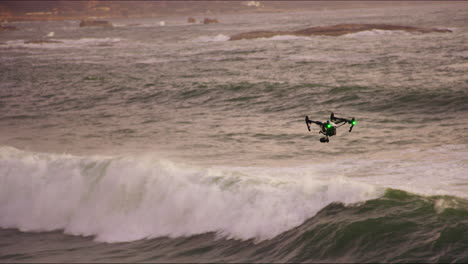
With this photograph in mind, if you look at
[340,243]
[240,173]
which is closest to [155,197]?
[240,173]

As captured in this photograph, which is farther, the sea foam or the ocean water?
the sea foam

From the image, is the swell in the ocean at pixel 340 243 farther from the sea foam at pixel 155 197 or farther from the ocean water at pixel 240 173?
the sea foam at pixel 155 197

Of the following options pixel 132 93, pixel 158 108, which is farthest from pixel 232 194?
pixel 132 93

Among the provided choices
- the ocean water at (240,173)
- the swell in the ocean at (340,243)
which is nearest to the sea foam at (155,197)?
the ocean water at (240,173)

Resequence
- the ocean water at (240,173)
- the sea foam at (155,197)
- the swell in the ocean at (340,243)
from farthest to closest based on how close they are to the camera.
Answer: the sea foam at (155,197) < the ocean water at (240,173) < the swell in the ocean at (340,243)

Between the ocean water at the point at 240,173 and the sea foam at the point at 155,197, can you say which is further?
the sea foam at the point at 155,197

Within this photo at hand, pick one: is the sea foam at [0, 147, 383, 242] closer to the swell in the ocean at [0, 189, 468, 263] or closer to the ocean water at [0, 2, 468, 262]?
the ocean water at [0, 2, 468, 262]

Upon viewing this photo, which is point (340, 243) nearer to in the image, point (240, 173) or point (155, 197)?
point (240, 173)

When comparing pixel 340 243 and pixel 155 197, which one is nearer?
pixel 340 243

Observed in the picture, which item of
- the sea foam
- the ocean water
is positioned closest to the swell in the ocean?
the ocean water
